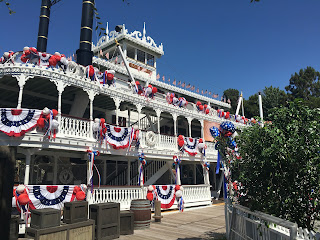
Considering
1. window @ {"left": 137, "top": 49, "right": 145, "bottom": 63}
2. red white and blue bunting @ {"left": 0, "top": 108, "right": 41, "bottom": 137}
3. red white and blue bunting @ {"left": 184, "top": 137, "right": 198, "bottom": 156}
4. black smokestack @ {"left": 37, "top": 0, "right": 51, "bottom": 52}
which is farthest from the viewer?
window @ {"left": 137, "top": 49, "right": 145, "bottom": 63}

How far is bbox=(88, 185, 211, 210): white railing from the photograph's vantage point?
40.9ft

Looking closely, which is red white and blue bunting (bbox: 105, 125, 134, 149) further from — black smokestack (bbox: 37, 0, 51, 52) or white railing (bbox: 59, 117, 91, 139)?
black smokestack (bbox: 37, 0, 51, 52)

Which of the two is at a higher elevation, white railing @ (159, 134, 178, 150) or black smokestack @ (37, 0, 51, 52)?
black smokestack @ (37, 0, 51, 52)

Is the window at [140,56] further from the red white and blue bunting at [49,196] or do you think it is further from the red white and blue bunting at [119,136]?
the red white and blue bunting at [49,196]

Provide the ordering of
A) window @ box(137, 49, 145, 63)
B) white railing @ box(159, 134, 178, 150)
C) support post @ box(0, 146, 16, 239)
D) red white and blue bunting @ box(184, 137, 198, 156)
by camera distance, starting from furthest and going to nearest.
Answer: window @ box(137, 49, 145, 63), red white and blue bunting @ box(184, 137, 198, 156), white railing @ box(159, 134, 178, 150), support post @ box(0, 146, 16, 239)

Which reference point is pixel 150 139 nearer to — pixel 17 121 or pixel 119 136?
pixel 119 136

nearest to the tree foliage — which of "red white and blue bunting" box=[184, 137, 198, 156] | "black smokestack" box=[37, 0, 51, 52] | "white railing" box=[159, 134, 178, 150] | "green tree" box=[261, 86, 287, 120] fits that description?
"white railing" box=[159, 134, 178, 150]

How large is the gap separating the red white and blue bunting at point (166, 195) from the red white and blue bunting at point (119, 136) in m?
3.10

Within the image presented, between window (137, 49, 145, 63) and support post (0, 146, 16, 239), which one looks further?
window (137, 49, 145, 63)

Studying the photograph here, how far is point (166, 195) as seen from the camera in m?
14.5

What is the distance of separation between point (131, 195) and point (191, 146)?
601 centimetres

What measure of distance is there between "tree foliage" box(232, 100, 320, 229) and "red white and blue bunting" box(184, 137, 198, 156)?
38.5 ft

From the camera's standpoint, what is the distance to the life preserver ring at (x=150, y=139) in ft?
50.2

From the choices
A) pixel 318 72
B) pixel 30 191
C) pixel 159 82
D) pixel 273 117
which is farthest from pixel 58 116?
pixel 318 72
